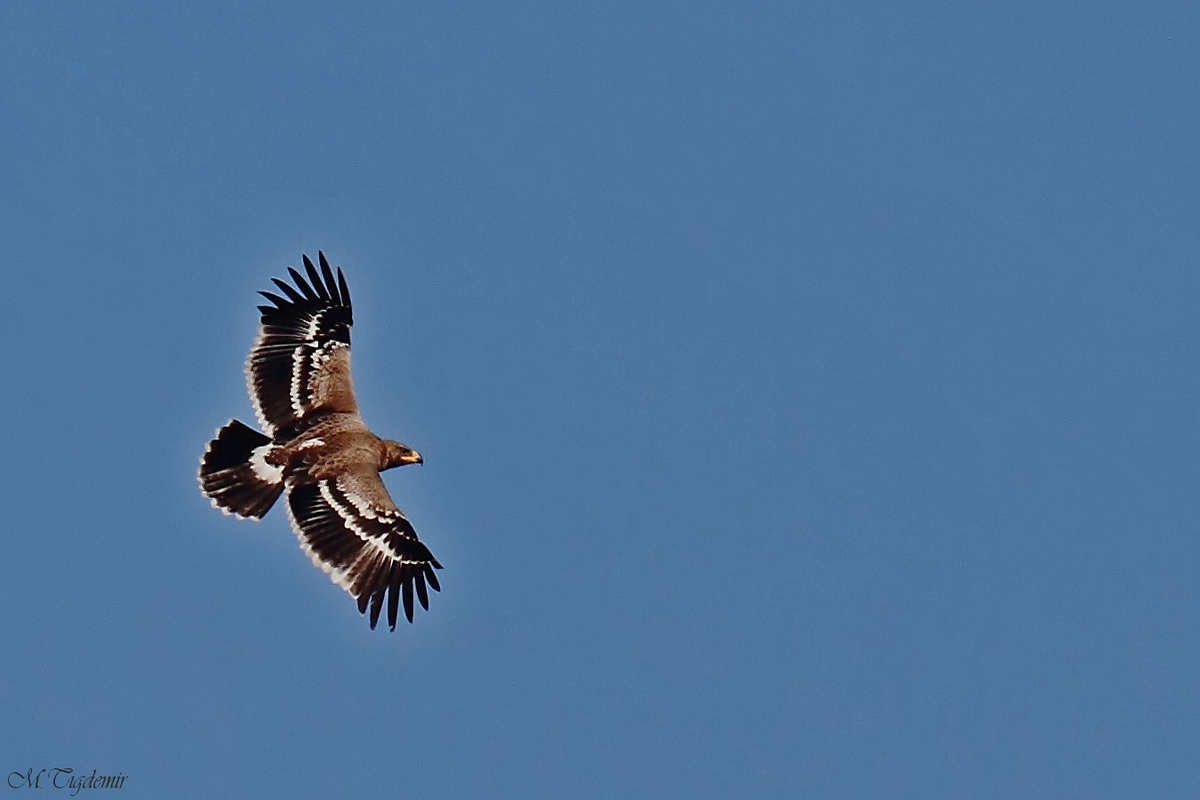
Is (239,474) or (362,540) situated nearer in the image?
(362,540)

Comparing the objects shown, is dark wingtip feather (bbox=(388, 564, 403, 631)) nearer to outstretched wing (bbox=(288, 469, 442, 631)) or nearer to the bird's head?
outstretched wing (bbox=(288, 469, 442, 631))

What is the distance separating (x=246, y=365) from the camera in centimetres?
2220

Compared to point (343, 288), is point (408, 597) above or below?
below

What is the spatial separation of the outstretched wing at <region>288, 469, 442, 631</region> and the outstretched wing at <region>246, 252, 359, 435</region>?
1244 mm

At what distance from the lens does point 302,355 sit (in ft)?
73.0

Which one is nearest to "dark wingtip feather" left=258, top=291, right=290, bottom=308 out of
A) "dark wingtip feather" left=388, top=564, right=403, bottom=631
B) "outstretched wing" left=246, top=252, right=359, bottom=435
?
"outstretched wing" left=246, top=252, right=359, bottom=435

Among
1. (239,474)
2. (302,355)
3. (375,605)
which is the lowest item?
(375,605)

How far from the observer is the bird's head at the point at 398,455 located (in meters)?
21.9

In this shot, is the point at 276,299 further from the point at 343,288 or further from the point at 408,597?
the point at 408,597

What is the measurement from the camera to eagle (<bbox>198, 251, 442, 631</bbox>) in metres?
20.2

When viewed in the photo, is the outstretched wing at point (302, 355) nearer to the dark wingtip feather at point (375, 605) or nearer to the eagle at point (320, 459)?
the eagle at point (320, 459)

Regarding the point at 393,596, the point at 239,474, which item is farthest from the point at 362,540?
the point at 239,474

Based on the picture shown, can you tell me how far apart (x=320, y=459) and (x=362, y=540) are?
132 cm

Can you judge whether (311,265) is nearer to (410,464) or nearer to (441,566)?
(410,464)
